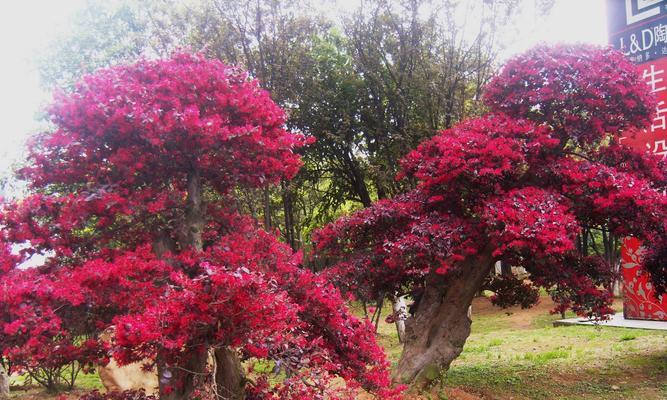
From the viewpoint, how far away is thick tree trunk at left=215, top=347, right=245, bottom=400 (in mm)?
3158

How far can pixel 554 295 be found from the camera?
527cm

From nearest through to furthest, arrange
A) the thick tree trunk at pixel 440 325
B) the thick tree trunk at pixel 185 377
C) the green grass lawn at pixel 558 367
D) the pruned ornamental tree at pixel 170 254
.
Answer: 1. the pruned ornamental tree at pixel 170 254
2. the thick tree trunk at pixel 185 377
3. the thick tree trunk at pixel 440 325
4. the green grass lawn at pixel 558 367

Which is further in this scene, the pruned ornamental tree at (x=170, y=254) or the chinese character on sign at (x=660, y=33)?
the chinese character on sign at (x=660, y=33)

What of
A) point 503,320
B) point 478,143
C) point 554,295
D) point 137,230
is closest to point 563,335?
point 503,320

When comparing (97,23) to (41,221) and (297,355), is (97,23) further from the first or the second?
(297,355)

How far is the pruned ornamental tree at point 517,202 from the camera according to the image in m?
4.37

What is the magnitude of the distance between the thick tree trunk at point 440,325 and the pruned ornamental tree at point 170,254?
234cm

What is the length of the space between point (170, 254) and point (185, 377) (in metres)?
0.68

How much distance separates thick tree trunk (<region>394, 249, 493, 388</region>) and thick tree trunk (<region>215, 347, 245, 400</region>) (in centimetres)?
247

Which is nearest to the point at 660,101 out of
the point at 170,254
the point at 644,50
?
the point at 644,50

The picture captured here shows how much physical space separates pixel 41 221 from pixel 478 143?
341 cm

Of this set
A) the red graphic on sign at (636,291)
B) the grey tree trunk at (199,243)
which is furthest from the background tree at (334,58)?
the grey tree trunk at (199,243)

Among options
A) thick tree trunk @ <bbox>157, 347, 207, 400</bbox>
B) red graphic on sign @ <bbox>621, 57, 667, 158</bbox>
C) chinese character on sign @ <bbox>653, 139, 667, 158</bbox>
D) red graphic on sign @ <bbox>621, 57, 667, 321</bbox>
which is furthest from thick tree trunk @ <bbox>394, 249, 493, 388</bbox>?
chinese character on sign @ <bbox>653, 139, 667, 158</bbox>

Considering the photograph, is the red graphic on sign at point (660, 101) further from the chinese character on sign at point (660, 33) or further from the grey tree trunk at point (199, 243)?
the grey tree trunk at point (199, 243)
